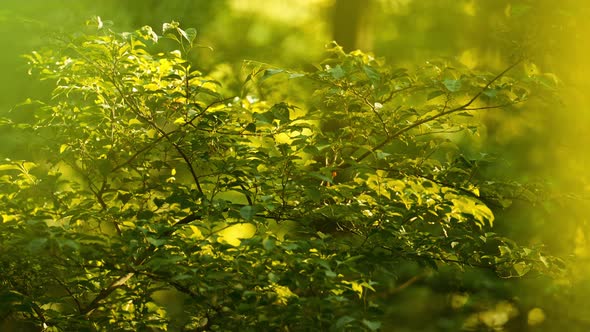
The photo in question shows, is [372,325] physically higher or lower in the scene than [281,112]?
lower

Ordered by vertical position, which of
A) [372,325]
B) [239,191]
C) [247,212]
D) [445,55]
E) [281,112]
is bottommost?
[372,325]

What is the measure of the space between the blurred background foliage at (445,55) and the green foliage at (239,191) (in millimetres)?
803

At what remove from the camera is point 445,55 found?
4641 mm

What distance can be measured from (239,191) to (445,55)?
2.15 m

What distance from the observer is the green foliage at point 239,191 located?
263 centimetres

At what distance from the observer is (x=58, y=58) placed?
310cm

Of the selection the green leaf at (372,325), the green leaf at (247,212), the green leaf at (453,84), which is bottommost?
the green leaf at (372,325)

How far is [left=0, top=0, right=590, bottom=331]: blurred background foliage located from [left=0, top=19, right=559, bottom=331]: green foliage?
2.64 feet

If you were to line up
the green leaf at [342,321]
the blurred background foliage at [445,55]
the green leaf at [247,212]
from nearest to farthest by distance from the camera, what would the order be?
the green leaf at [342,321], the green leaf at [247,212], the blurred background foliage at [445,55]

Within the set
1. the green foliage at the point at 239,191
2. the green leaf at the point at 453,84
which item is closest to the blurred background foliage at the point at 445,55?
the green foliage at the point at 239,191

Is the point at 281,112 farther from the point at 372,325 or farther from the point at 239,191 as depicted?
the point at 372,325

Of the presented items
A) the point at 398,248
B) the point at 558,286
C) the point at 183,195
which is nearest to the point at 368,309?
the point at 398,248

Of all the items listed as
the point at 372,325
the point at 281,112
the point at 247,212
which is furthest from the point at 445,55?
the point at 372,325

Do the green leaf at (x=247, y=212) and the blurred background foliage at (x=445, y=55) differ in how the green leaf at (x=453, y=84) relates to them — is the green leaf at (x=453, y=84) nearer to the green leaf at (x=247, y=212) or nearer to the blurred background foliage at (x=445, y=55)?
the green leaf at (x=247, y=212)
